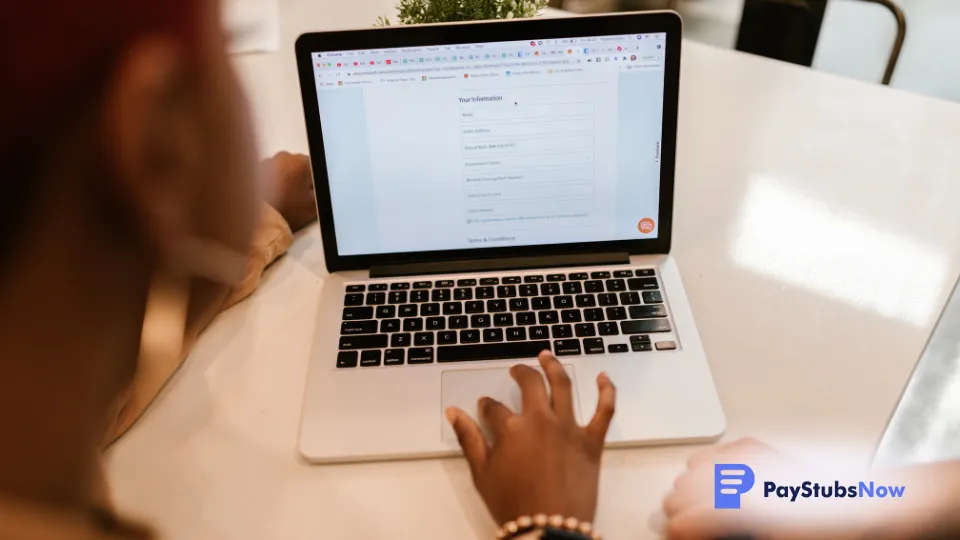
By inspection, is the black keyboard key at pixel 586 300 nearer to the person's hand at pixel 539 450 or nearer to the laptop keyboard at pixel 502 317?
the laptop keyboard at pixel 502 317

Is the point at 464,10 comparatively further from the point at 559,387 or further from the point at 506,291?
the point at 559,387

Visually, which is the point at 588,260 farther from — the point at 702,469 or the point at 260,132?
the point at 260,132

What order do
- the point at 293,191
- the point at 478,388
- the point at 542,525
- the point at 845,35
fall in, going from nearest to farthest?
1. the point at 542,525
2. the point at 478,388
3. the point at 293,191
4. the point at 845,35

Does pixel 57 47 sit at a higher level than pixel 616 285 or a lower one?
higher

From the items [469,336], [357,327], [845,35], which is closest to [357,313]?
[357,327]

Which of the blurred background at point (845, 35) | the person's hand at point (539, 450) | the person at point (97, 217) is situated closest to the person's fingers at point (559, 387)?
the person's hand at point (539, 450)

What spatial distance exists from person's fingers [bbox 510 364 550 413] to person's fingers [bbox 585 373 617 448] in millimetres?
44

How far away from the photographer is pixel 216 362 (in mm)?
738

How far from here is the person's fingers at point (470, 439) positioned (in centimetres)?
60

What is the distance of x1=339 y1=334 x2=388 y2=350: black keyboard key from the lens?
72 cm

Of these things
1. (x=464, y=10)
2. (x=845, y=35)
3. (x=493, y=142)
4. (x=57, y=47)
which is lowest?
(x=845, y=35)

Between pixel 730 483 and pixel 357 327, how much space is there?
39cm

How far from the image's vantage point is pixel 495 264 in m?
0.80

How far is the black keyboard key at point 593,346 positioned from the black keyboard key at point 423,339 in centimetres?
15
